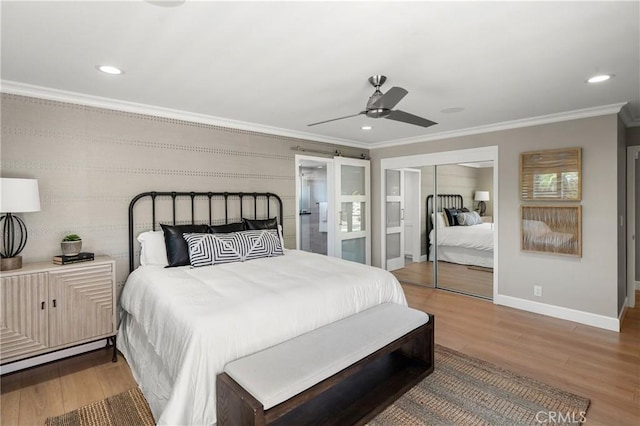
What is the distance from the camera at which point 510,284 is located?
431 centimetres

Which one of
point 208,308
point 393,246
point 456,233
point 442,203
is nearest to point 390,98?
point 208,308

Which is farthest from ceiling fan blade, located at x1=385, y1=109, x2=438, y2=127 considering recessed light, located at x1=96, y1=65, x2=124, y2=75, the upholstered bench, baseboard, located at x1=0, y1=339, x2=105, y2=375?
baseboard, located at x1=0, y1=339, x2=105, y2=375

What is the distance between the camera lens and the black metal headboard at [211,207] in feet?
11.5

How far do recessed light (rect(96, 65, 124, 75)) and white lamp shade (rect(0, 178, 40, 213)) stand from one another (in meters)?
1.06

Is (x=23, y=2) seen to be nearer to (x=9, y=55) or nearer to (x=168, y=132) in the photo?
(x=9, y=55)

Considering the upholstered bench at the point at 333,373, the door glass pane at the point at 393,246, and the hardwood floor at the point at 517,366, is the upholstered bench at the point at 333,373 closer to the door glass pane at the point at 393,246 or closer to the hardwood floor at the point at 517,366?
the hardwood floor at the point at 517,366

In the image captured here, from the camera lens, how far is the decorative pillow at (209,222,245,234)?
3.66 m

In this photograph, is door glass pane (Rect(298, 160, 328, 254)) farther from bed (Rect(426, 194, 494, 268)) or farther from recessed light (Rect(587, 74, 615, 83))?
recessed light (Rect(587, 74, 615, 83))

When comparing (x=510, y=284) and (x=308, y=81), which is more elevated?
(x=308, y=81)

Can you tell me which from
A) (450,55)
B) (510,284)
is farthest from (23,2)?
(510,284)

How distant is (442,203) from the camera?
5105 millimetres

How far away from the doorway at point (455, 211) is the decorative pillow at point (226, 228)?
9.67 feet

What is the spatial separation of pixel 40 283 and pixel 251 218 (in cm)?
224

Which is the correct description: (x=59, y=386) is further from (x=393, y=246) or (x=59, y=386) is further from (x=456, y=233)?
(x=456, y=233)
